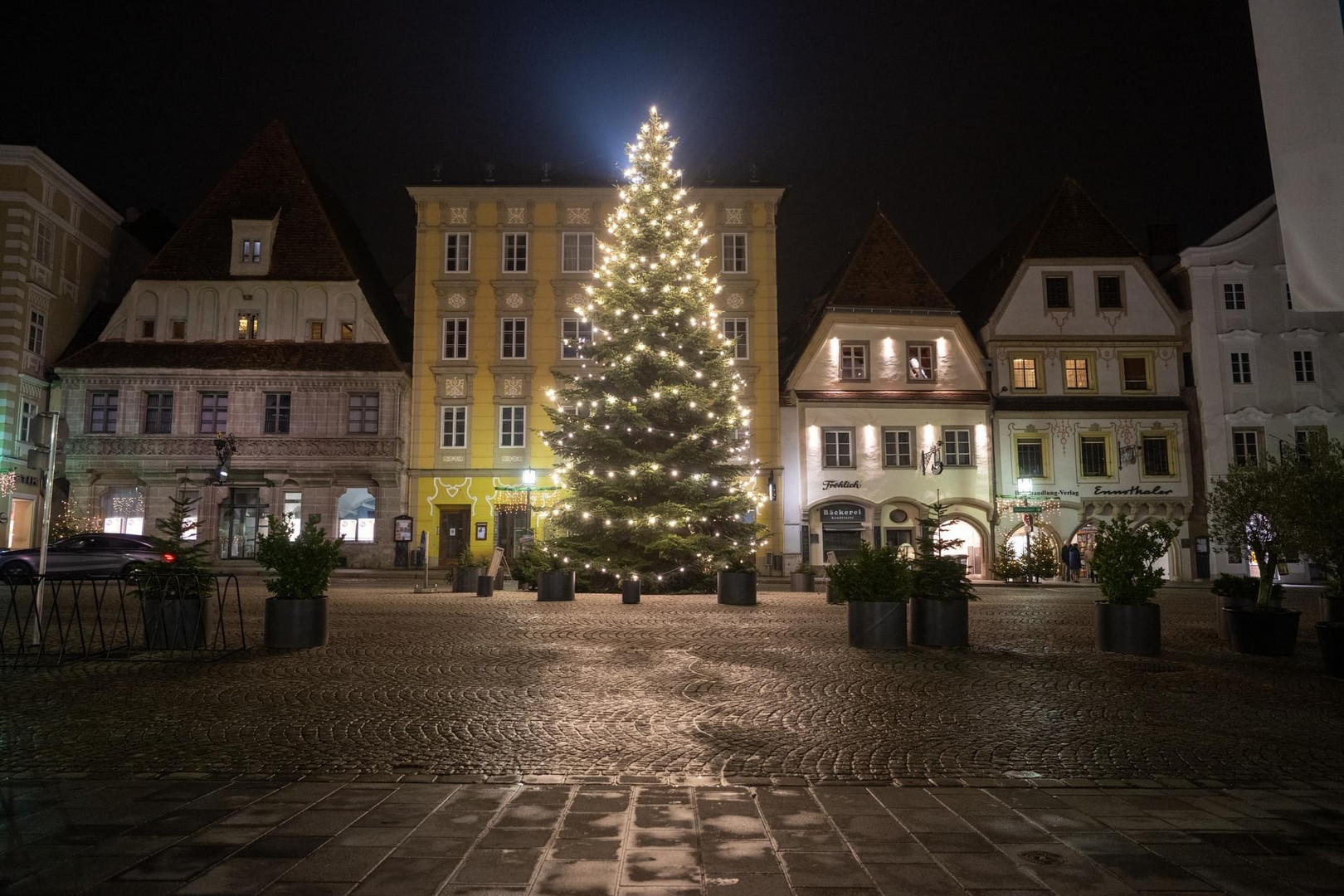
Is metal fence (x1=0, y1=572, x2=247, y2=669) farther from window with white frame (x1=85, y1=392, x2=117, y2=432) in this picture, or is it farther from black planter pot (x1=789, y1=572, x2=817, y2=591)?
window with white frame (x1=85, y1=392, x2=117, y2=432)

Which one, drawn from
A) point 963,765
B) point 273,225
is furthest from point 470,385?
point 963,765

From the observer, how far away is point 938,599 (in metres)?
12.9

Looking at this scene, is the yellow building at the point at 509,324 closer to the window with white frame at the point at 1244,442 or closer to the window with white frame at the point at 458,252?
the window with white frame at the point at 458,252

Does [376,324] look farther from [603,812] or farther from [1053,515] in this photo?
[603,812]

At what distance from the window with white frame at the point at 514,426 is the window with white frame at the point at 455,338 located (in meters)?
3.14

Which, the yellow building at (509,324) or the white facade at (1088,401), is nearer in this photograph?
the white facade at (1088,401)

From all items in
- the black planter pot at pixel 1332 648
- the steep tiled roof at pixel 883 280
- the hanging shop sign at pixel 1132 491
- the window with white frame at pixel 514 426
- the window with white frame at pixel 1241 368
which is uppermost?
the steep tiled roof at pixel 883 280

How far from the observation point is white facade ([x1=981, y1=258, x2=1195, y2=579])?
1512 inches

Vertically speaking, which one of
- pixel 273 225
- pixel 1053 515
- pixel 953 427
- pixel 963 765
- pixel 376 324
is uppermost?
pixel 273 225

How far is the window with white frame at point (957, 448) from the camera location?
38.8 metres

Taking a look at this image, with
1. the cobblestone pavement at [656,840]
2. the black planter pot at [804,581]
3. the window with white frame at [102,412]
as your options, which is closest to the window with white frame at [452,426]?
the window with white frame at [102,412]

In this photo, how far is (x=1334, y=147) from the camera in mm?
3822

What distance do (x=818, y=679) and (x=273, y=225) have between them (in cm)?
3712

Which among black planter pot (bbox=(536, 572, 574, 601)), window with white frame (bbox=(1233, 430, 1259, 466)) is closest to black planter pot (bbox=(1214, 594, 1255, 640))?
black planter pot (bbox=(536, 572, 574, 601))
